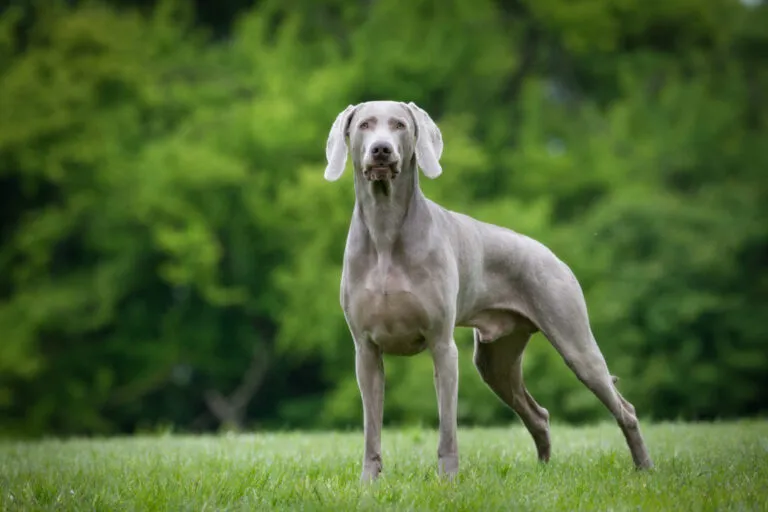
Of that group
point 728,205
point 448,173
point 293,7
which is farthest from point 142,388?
point 728,205

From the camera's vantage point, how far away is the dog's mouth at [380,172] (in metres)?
5.69

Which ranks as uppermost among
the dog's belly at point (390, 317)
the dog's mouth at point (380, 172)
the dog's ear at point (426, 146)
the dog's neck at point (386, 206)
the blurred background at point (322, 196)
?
the blurred background at point (322, 196)

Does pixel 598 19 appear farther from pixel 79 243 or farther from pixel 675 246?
pixel 79 243

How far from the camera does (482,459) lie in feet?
23.7

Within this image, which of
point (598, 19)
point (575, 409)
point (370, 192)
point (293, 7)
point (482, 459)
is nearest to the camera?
point (370, 192)

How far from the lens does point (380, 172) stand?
571cm

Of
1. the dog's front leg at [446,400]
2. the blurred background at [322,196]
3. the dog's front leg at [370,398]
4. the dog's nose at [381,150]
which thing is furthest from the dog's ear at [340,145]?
the blurred background at [322,196]

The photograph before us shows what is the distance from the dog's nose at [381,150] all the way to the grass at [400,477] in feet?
5.46

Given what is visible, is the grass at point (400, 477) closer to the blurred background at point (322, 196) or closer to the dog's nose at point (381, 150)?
the dog's nose at point (381, 150)

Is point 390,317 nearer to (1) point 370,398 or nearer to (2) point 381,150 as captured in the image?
(1) point 370,398

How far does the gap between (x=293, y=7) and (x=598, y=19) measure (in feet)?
27.1

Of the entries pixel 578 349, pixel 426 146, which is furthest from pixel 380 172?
pixel 578 349

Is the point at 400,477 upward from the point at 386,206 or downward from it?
downward

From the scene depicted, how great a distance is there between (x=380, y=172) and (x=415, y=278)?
60 centimetres
